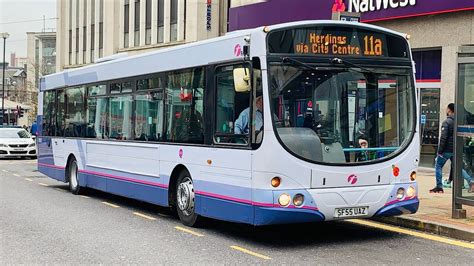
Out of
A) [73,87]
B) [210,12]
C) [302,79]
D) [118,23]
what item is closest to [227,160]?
[302,79]

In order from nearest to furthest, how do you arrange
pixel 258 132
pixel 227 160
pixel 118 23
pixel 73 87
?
pixel 258 132
pixel 227 160
pixel 73 87
pixel 118 23

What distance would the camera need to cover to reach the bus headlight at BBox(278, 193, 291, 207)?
7383 millimetres

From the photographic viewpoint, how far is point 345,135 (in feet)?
25.7

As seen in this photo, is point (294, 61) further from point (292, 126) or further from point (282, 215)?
point (282, 215)

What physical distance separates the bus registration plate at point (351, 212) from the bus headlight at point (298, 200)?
50 centimetres

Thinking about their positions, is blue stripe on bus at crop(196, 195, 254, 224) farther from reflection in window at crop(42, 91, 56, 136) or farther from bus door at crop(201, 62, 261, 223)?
reflection in window at crop(42, 91, 56, 136)

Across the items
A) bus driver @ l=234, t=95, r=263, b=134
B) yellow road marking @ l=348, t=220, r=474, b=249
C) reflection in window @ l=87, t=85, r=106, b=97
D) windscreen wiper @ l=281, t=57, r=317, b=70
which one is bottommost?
yellow road marking @ l=348, t=220, r=474, b=249

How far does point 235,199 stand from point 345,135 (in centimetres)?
164

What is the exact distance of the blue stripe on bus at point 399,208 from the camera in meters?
7.99

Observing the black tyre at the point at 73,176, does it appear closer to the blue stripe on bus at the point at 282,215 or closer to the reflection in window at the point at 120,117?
the reflection in window at the point at 120,117

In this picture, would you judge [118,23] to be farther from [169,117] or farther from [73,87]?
[169,117]

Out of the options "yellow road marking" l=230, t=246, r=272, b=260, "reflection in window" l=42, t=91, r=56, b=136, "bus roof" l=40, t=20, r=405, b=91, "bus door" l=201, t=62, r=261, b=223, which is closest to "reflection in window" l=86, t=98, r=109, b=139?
"bus roof" l=40, t=20, r=405, b=91

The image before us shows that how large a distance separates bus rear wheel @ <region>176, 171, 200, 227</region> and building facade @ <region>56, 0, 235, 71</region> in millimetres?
21066

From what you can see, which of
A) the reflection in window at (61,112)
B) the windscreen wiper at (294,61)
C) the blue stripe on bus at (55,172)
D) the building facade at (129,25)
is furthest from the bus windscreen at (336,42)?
the building facade at (129,25)
